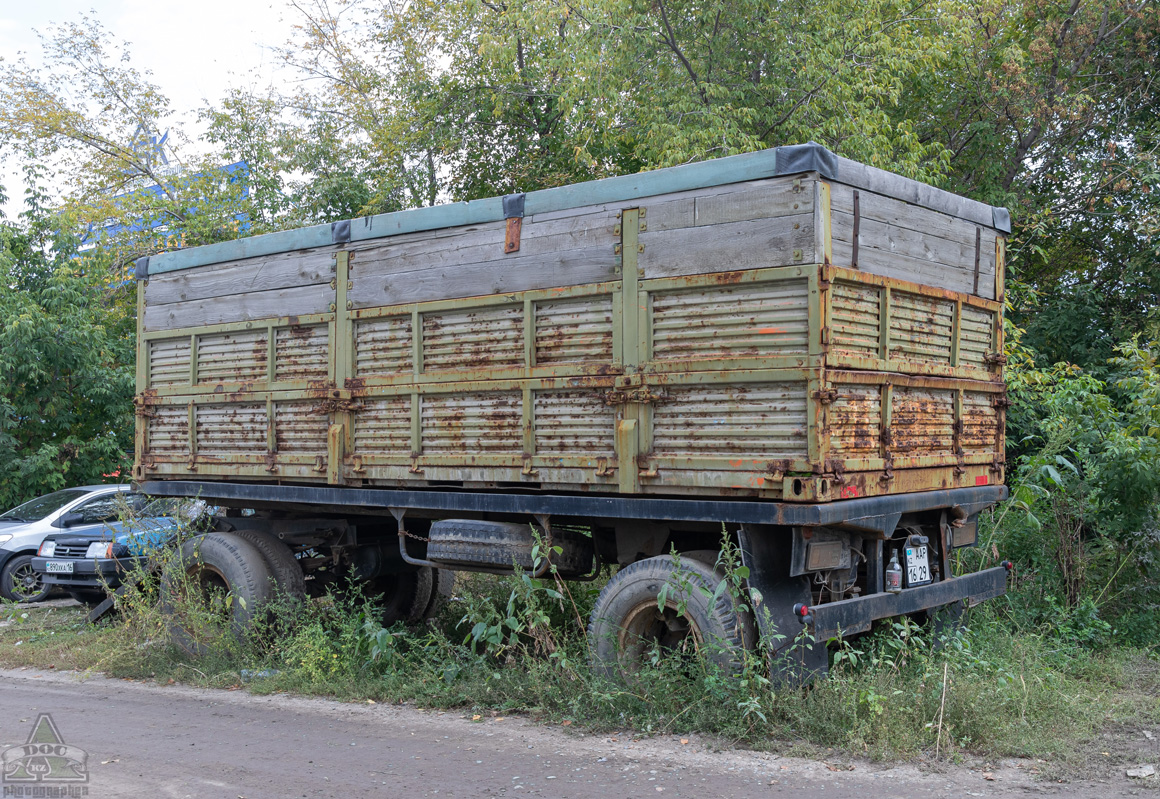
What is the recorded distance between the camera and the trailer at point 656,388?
18.0 ft

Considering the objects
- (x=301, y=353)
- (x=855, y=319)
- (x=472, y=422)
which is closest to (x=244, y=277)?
(x=301, y=353)

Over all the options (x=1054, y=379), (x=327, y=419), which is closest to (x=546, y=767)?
(x=327, y=419)

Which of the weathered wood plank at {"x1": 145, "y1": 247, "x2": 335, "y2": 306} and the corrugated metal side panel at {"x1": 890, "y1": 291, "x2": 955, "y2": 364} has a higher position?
the weathered wood plank at {"x1": 145, "y1": 247, "x2": 335, "y2": 306}

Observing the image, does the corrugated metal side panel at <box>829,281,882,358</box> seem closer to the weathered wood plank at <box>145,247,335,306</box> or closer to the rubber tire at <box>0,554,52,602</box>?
the weathered wood plank at <box>145,247,335,306</box>

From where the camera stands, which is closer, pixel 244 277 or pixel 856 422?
pixel 856 422

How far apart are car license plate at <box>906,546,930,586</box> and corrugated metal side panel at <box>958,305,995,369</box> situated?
50.0 inches

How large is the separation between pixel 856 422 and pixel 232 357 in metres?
5.09

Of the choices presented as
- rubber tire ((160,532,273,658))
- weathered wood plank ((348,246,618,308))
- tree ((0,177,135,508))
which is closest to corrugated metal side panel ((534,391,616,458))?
weathered wood plank ((348,246,618,308))

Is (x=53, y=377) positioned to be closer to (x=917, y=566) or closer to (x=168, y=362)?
(x=168, y=362)

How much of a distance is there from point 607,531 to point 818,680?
1.84 metres

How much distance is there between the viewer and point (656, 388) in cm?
589

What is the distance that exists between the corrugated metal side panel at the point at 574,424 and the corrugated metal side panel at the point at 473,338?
0.39 meters

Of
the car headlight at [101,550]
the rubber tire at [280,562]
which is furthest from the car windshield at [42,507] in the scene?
the rubber tire at [280,562]

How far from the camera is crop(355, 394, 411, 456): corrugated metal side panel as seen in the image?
7.14m
